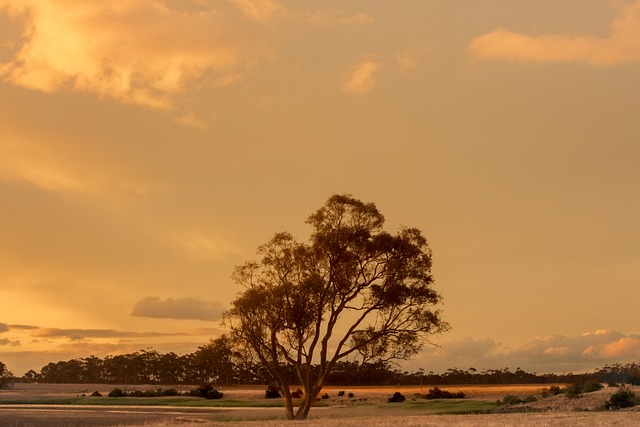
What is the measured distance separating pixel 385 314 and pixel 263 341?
9113 mm

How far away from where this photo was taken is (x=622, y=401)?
64.4m

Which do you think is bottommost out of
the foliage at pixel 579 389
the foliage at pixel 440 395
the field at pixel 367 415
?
the field at pixel 367 415

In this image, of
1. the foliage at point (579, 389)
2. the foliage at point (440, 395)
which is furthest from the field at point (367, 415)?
the foliage at point (440, 395)

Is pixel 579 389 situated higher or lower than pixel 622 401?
higher

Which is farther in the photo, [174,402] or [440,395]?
[440,395]

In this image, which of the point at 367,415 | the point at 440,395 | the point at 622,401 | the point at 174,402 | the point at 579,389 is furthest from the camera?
the point at 440,395

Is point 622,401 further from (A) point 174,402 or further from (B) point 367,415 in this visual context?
(A) point 174,402

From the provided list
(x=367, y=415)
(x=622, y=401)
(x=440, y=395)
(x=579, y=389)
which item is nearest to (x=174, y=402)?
(x=440, y=395)

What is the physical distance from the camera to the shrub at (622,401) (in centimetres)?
6391

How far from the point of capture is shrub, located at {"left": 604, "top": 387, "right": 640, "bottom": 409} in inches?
2516

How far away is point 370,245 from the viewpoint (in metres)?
60.1

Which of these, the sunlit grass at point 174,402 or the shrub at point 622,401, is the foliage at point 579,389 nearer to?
the shrub at point 622,401

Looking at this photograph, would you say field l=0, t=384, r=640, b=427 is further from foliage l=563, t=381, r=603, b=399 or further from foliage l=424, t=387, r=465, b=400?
foliage l=424, t=387, r=465, b=400

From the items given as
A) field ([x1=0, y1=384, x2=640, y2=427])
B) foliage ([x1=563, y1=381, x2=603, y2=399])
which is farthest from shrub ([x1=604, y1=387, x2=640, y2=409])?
foliage ([x1=563, y1=381, x2=603, y2=399])
